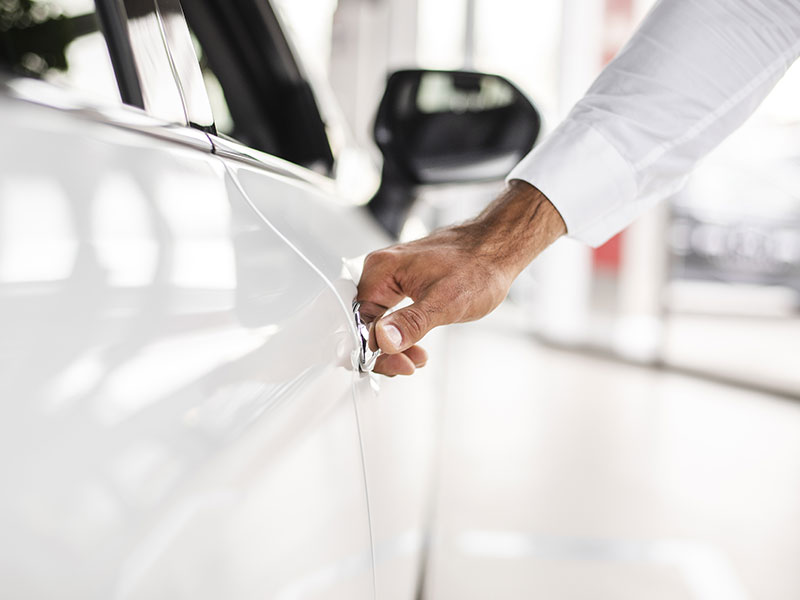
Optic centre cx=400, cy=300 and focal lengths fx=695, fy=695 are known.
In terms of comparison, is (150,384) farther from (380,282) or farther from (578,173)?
(578,173)

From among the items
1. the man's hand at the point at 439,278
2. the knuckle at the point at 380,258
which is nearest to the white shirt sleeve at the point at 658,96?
the man's hand at the point at 439,278

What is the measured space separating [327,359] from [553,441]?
263 centimetres

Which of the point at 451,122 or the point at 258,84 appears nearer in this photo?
the point at 451,122

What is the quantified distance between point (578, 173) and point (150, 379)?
2.25 ft

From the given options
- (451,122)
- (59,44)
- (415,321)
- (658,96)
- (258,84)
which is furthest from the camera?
(258,84)

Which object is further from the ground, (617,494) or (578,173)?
(578,173)

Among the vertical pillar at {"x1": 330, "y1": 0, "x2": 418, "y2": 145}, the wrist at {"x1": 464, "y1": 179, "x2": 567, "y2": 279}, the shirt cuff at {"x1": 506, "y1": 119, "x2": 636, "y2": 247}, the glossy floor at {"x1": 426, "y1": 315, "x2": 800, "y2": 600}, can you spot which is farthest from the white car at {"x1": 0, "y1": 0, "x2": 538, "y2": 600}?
the vertical pillar at {"x1": 330, "y1": 0, "x2": 418, "y2": 145}

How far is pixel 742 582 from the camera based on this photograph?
5.71ft

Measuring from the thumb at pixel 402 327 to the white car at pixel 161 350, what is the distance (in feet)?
0.08

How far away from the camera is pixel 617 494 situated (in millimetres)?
2342

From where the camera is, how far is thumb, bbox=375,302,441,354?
1.95ft

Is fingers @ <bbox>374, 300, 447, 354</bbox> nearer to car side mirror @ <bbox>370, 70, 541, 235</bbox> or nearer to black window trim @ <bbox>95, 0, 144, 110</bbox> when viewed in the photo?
black window trim @ <bbox>95, 0, 144, 110</bbox>

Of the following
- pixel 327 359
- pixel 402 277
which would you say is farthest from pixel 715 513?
pixel 327 359

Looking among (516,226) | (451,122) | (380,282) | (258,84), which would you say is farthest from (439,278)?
(258,84)
